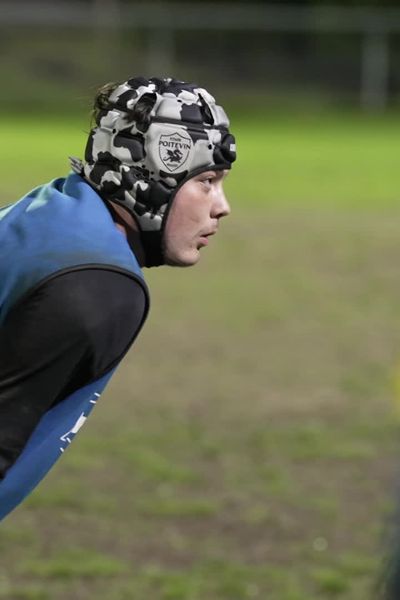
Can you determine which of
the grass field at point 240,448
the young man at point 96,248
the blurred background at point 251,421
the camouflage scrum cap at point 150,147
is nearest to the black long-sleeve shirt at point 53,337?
the young man at point 96,248

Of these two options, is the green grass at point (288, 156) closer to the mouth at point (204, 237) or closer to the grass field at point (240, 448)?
the grass field at point (240, 448)

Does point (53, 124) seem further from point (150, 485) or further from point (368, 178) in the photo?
point (150, 485)

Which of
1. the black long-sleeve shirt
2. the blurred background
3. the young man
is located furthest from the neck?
the blurred background

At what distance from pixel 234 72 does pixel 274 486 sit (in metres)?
29.4

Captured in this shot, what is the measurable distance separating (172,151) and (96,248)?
1.35ft

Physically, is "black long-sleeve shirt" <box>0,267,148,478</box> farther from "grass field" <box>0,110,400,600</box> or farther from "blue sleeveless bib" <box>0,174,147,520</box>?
"grass field" <box>0,110,400,600</box>

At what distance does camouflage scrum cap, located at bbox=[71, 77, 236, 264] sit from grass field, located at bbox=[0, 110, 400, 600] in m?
0.96

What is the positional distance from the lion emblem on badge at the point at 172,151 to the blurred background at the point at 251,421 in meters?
0.49

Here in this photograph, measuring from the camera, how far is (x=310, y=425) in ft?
27.2

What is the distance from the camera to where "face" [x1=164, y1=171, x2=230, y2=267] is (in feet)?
10.8

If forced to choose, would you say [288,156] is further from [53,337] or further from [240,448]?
[53,337]

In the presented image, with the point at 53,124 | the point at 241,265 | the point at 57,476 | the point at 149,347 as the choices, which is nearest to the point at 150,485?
the point at 57,476

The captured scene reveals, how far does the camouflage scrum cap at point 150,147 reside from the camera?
3238 mm

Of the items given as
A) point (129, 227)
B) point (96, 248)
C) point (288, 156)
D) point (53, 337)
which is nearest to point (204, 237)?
point (129, 227)
